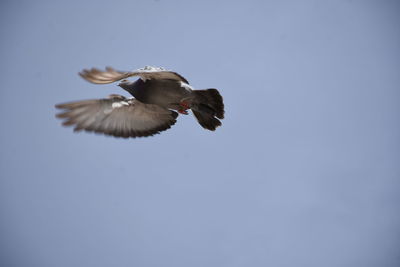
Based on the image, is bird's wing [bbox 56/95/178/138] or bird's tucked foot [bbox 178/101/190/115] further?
bird's tucked foot [bbox 178/101/190/115]

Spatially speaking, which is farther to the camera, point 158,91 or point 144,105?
point 144,105

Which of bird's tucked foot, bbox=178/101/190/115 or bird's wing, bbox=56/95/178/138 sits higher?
bird's tucked foot, bbox=178/101/190/115

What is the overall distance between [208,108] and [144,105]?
58.6 inches

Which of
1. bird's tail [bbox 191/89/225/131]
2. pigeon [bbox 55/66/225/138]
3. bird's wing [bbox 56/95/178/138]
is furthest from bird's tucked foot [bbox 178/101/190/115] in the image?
bird's wing [bbox 56/95/178/138]

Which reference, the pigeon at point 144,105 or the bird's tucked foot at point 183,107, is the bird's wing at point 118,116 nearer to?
the pigeon at point 144,105

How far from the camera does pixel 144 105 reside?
8.05 metres

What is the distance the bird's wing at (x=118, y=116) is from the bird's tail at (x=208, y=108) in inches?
39.8

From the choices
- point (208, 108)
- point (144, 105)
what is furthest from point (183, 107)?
point (144, 105)

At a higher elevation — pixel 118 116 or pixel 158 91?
pixel 158 91

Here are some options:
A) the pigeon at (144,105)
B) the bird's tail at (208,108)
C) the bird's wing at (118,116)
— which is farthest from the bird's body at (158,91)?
the bird's wing at (118,116)

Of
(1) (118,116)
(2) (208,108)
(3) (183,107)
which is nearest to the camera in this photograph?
(2) (208,108)

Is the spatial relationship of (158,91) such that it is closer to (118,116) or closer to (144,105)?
(144,105)

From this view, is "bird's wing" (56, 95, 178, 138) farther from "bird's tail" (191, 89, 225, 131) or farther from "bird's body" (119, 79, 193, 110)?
"bird's tail" (191, 89, 225, 131)

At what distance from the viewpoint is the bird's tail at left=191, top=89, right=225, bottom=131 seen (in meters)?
7.12
